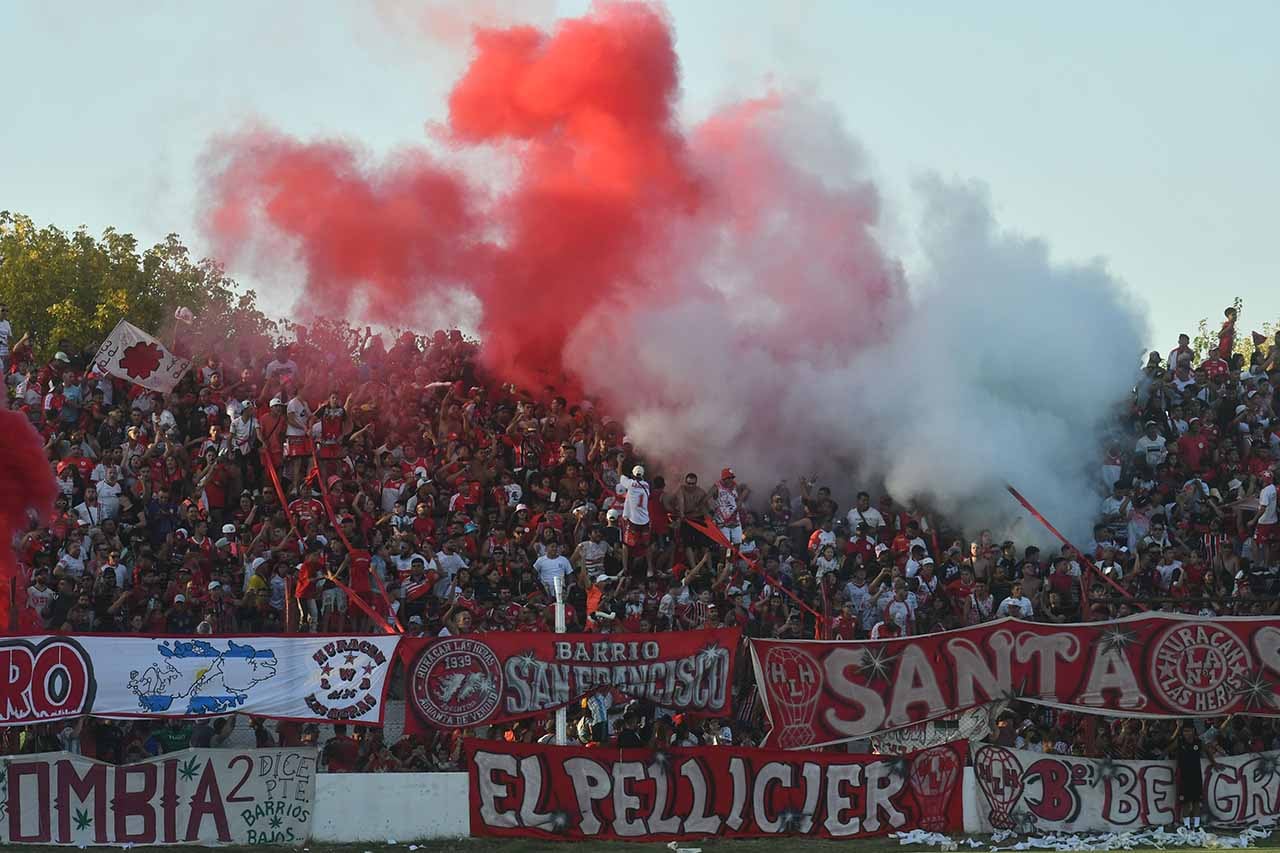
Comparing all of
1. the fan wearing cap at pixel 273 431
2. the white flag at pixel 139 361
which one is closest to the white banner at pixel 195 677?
the fan wearing cap at pixel 273 431

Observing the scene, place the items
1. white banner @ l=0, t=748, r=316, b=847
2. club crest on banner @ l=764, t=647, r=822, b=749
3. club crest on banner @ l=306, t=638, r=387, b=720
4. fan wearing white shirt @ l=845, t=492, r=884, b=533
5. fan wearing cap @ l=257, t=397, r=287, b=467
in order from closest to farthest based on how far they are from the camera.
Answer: white banner @ l=0, t=748, r=316, b=847
club crest on banner @ l=306, t=638, r=387, b=720
club crest on banner @ l=764, t=647, r=822, b=749
fan wearing cap @ l=257, t=397, r=287, b=467
fan wearing white shirt @ l=845, t=492, r=884, b=533

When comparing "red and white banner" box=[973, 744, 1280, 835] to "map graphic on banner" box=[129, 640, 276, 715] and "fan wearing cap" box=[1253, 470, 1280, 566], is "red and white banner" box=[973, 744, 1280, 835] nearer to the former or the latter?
"fan wearing cap" box=[1253, 470, 1280, 566]

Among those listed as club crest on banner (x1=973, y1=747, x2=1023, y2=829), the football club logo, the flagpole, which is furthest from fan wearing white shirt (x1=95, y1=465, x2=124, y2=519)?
club crest on banner (x1=973, y1=747, x2=1023, y2=829)

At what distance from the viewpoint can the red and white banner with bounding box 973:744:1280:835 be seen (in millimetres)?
15250

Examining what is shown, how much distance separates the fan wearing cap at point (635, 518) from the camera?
62.7ft

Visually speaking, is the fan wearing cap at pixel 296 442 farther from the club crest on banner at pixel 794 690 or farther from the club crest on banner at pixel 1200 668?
the club crest on banner at pixel 1200 668

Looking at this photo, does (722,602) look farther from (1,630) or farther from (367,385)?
(1,630)

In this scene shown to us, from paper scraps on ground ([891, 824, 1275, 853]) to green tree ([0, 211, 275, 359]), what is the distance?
2719cm

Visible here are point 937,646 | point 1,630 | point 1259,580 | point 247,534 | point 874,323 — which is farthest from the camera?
point 874,323

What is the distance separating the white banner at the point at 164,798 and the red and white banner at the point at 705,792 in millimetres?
1631

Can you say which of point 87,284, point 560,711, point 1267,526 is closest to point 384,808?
point 560,711

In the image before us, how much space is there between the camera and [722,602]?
18562 millimetres

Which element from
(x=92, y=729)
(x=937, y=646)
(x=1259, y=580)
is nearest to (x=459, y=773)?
(x=92, y=729)

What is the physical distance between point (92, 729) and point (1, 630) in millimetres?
1189
